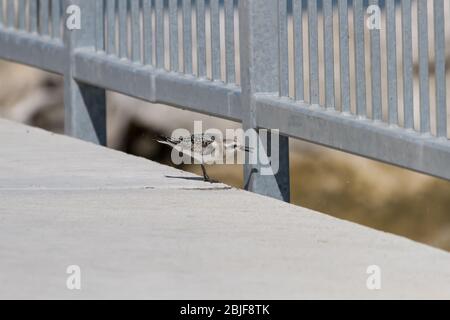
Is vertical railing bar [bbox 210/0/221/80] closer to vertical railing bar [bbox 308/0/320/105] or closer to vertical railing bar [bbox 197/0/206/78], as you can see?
vertical railing bar [bbox 197/0/206/78]

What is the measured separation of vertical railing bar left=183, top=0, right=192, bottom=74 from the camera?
26.3 ft

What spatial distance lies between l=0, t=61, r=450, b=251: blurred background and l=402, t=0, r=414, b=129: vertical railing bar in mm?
4266

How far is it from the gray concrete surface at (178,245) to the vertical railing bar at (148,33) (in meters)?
0.86

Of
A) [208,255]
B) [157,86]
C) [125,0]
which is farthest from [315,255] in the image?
[125,0]

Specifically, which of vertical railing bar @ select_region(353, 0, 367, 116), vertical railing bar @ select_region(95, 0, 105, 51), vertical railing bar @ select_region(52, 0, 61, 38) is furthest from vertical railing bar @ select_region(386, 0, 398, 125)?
vertical railing bar @ select_region(52, 0, 61, 38)

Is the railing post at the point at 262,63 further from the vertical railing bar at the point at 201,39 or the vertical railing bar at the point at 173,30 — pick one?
the vertical railing bar at the point at 173,30

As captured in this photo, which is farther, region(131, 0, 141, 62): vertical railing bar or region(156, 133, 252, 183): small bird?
region(131, 0, 141, 62): vertical railing bar

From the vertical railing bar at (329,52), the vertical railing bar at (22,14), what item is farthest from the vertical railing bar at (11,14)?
the vertical railing bar at (329,52)

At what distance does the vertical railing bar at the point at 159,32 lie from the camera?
8375 millimetres

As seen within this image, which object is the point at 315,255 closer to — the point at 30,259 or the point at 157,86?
the point at 30,259

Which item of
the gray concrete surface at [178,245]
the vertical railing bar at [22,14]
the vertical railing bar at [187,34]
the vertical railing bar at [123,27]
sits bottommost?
the gray concrete surface at [178,245]

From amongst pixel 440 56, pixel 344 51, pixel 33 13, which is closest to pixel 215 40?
pixel 344 51

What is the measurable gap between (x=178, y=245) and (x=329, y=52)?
1.47 meters

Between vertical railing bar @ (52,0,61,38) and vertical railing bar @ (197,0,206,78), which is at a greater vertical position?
vertical railing bar @ (52,0,61,38)
